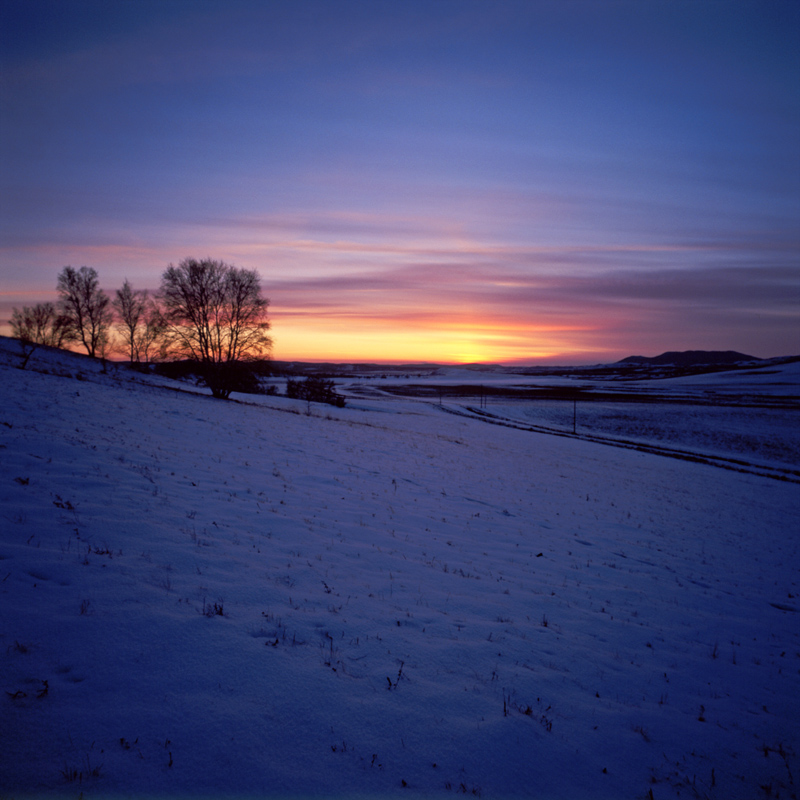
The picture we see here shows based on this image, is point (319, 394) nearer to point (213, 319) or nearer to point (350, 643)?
point (213, 319)

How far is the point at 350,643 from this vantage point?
16.7 feet

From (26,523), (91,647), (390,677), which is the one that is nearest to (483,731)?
(390,677)

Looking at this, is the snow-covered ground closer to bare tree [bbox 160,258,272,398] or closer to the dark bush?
bare tree [bbox 160,258,272,398]

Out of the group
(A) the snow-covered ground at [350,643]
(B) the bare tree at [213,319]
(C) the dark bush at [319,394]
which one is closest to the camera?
(A) the snow-covered ground at [350,643]

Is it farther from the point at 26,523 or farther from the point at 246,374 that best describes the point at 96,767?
the point at 246,374

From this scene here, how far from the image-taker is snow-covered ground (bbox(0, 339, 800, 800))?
351cm

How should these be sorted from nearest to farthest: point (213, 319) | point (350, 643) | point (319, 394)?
point (350, 643), point (213, 319), point (319, 394)

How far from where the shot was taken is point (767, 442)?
3303 cm

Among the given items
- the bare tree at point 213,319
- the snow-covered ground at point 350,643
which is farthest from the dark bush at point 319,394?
the snow-covered ground at point 350,643

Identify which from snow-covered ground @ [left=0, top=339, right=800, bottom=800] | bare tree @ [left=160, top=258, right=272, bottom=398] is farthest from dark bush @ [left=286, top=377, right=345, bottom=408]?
snow-covered ground @ [left=0, top=339, right=800, bottom=800]

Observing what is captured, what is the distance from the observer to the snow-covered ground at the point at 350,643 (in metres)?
3.51

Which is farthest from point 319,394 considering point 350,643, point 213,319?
point 350,643

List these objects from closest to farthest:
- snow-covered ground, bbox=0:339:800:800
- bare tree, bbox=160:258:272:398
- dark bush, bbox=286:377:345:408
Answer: snow-covered ground, bbox=0:339:800:800
bare tree, bbox=160:258:272:398
dark bush, bbox=286:377:345:408

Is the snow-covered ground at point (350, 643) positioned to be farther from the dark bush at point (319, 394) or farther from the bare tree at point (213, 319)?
the dark bush at point (319, 394)
